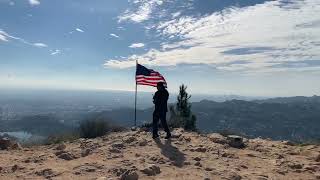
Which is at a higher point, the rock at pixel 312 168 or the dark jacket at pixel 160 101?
the dark jacket at pixel 160 101

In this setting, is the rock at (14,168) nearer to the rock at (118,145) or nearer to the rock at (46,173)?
the rock at (46,173)

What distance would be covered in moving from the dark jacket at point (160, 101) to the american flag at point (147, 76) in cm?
263

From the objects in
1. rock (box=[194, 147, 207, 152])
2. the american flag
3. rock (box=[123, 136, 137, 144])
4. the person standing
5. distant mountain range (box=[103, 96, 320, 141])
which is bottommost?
distant mountain range (box=[103, 96, 320, 141])

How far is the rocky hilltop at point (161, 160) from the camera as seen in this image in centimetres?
1037

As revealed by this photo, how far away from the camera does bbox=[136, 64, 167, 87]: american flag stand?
1822 centimetres

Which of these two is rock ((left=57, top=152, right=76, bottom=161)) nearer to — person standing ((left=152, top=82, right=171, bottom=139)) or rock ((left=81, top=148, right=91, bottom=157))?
rock ((left=81, top=148, right=91, bottom=157))

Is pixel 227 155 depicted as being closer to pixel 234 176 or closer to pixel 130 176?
pixel 234 176

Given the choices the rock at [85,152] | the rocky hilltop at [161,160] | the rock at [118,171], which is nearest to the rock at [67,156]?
the rocky hilltop at [161,160]

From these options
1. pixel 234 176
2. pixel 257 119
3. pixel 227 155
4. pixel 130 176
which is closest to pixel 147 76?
pixel 227 155

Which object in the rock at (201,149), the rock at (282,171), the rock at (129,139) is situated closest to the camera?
the rock at (282,171)

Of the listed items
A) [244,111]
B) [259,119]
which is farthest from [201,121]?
[244,111]

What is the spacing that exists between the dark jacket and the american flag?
263 centimetres

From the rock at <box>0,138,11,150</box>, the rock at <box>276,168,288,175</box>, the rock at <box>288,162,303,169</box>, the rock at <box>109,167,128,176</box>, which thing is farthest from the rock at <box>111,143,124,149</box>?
the rock at <box>288,162,303,169</box>

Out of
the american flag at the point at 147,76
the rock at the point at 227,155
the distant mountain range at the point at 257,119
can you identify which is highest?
the american flag at the point at 147,76
